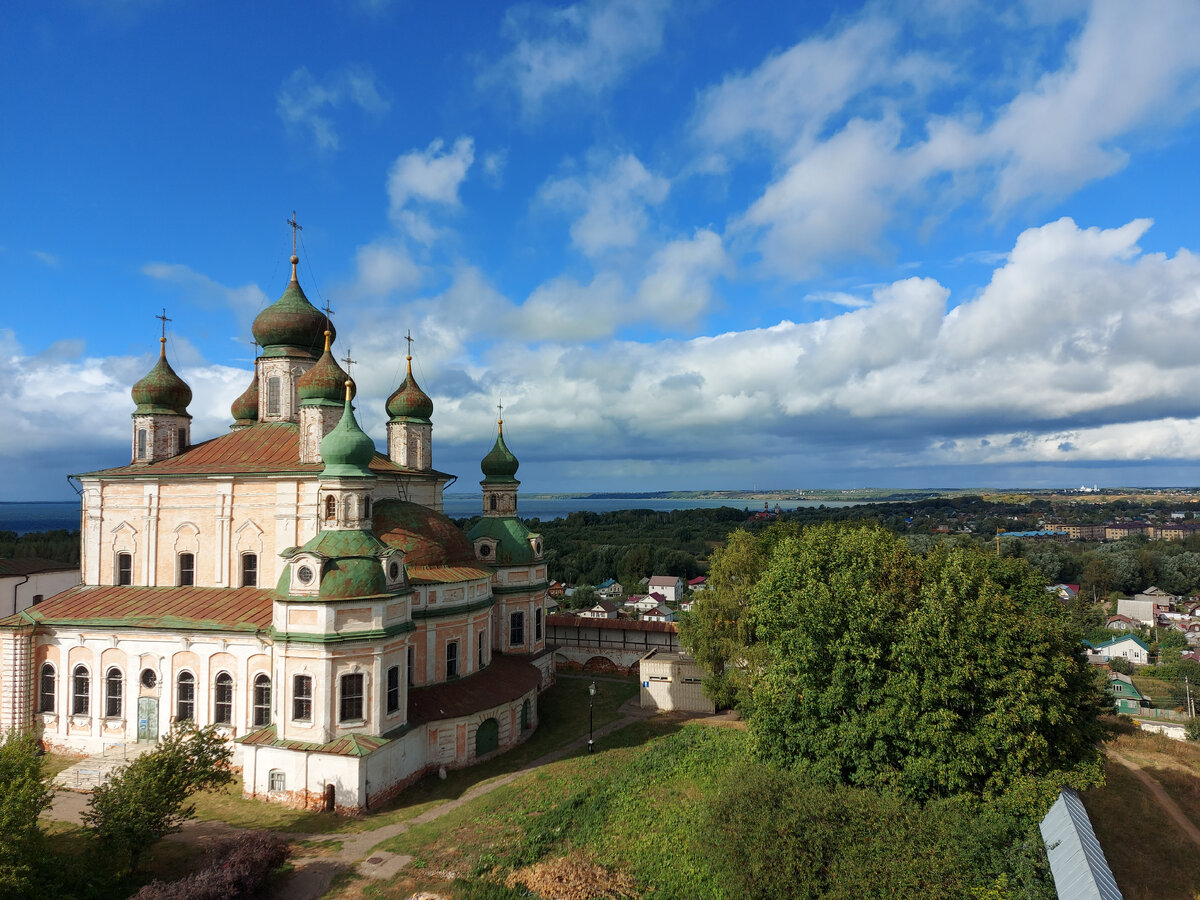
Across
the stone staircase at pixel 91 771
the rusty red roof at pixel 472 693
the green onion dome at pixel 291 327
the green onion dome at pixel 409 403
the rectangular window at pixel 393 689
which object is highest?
the green onion dome at pixel 291 327

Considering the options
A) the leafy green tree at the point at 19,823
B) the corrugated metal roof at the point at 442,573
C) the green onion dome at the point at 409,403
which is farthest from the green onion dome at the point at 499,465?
the leafy green tree at the point at 19,823

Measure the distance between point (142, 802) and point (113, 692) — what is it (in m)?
12.5

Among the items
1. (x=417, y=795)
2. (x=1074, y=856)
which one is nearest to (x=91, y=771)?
(x=417, y=795)

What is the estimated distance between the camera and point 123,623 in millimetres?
25484

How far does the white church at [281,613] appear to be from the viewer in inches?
860

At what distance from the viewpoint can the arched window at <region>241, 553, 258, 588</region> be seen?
27.5 metres

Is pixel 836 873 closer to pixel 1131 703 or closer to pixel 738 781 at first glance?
pixel 738 781

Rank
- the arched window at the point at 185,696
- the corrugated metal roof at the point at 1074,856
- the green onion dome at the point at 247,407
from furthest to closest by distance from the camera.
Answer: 1. the green onion dome at the point at 247,407
2. the arched window at the point at 185,696
3. the corrugated metal roof at the point at 1074,856

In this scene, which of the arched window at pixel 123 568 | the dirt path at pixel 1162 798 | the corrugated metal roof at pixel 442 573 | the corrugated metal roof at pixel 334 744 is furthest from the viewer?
the arched window at pixel 123 568

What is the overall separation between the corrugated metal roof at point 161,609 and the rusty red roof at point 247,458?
4.87 m

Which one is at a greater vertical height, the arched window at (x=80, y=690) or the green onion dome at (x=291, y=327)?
the green onion dome at (x=291, y=327)

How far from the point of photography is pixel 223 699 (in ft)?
81.8

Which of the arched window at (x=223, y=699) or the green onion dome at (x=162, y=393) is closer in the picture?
the arched window at (x=223, y=699)

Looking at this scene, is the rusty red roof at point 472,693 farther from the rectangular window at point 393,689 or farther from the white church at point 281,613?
the rectangular window at point 393,689
